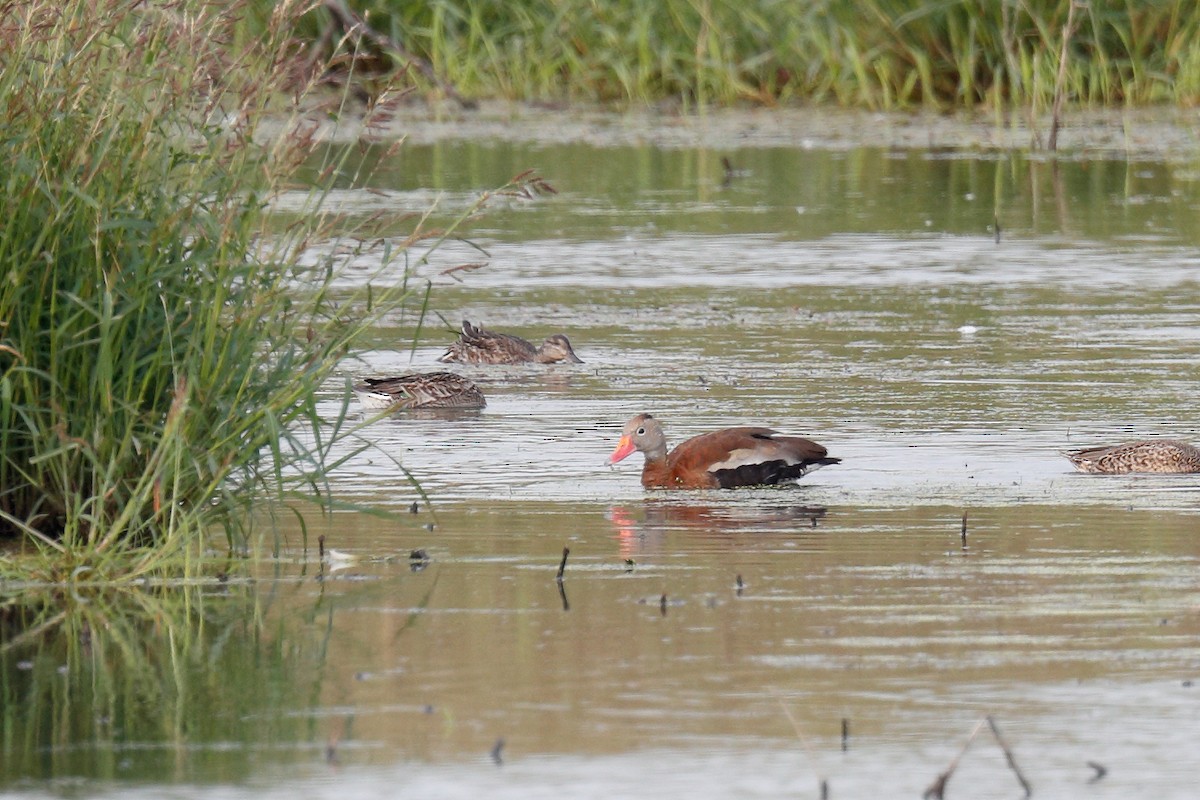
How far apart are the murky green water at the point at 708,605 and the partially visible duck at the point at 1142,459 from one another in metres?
0.10

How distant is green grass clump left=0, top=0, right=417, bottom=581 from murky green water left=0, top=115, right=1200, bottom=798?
35 cm

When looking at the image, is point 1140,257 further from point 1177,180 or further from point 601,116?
point 601,116

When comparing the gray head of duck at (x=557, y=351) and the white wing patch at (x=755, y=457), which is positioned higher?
the white wing patch at (x=755, y=457)

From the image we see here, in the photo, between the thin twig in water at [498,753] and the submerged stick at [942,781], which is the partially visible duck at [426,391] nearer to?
the thin twig in water at [498,753]

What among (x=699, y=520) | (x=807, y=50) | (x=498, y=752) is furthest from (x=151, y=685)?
(x=807, y=50)

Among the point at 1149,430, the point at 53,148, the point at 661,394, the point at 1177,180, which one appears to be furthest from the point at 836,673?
the point at 1177,180

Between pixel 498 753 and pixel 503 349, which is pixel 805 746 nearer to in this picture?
pixel 498 753

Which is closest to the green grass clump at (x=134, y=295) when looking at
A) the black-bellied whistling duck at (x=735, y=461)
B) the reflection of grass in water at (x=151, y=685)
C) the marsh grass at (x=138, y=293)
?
the marsh grass at (x=138, y=293)

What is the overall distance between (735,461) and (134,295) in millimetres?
2780

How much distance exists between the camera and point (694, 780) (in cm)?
534

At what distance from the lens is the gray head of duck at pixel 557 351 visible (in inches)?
514

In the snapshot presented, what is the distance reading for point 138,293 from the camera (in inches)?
297

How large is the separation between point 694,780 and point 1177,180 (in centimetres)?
1671

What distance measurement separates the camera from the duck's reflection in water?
8344 mm
